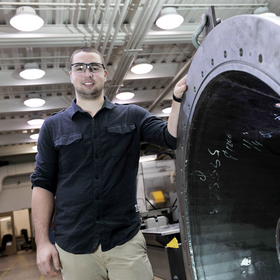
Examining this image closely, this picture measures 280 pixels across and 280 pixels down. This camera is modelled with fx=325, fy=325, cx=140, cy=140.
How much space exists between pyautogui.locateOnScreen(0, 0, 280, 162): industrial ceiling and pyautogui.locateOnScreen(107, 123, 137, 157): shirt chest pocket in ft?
9.36

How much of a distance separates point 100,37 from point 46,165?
3526 millimetres

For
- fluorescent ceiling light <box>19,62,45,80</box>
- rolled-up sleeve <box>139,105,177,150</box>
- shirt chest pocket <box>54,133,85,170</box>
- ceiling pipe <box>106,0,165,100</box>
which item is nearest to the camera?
rolled-up sleeve <box>139,105,177,150</box>

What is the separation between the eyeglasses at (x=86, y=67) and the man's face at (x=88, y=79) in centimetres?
1

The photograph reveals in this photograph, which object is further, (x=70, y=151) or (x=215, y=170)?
(x=70, y=151)

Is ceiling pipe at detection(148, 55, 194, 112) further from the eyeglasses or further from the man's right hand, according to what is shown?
the man's right hand

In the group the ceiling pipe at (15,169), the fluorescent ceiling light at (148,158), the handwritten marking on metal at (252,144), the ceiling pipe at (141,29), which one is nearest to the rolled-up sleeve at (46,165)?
the handwritten marking on metal at (252,144)

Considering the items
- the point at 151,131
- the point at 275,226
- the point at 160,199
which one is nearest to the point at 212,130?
the point at 275,226

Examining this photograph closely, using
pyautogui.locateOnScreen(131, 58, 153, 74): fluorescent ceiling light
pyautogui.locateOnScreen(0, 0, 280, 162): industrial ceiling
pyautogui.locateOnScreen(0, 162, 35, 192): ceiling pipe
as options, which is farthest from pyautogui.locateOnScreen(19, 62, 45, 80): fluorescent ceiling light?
pyautogui.locateOnScreen(0, 162, 35, 192): ceiling pipe

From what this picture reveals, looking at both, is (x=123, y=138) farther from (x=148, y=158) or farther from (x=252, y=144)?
(x=148, y=158)

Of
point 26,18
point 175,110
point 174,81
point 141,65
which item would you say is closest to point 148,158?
point 174,81

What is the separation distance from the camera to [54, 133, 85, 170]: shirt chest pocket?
1272mm

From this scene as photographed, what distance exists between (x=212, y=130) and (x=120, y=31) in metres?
4.29

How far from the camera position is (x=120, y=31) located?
4.70 metres

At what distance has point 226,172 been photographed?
0.77m
